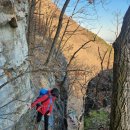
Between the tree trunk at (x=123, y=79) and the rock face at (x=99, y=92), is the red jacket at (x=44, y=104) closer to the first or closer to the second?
the tree trunk at (x=123, y=79)

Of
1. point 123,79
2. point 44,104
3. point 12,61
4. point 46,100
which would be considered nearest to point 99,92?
point 44,104

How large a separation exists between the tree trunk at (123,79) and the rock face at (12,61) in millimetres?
2430

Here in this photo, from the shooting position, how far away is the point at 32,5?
65.1 ft

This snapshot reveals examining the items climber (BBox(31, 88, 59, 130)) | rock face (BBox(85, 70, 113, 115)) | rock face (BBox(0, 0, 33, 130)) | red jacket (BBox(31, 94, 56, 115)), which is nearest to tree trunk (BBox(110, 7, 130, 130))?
rock face (BBox(0, 0, 33, 130))

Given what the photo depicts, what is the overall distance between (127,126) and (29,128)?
216 inches

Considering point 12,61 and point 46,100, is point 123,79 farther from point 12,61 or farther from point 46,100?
point 12,61

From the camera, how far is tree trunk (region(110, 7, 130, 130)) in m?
8.75

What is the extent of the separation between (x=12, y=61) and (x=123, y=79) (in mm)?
3812

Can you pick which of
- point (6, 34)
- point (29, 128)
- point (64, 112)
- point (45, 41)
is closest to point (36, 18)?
point (45, 41)

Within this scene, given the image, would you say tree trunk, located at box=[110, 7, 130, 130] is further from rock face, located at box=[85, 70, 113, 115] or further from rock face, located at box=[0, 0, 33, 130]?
rock face, located at box=[85, 70, 113, 115]

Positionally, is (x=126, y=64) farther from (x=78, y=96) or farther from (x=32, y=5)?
(x=78, y=96)

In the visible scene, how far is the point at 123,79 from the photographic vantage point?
8797 mm

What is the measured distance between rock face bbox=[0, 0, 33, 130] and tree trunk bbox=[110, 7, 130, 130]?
7.97 feet

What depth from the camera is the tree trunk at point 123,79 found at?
344 inches
